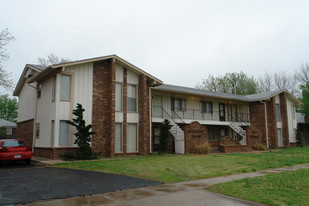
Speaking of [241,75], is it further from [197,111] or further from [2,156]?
[2,156]

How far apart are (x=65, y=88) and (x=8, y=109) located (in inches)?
2100

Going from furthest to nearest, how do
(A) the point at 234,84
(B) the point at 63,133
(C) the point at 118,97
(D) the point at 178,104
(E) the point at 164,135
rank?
(A) the point at 234,84, (D) the point at 178,104, (E) the point at 164,135, (C) the point at 118,97, (B) the point at 63,133

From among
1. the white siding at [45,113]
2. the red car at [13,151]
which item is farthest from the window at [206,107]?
the red car at [13,151]

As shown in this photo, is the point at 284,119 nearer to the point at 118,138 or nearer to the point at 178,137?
the point at 178,137

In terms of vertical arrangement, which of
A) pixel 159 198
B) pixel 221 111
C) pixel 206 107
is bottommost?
pixel 159 198

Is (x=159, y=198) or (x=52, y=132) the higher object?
(x=52, y=132)

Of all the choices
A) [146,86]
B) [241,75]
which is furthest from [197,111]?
[241,75]

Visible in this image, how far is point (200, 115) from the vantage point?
2694 centimetres

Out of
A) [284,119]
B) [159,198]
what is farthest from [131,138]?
[284,119]

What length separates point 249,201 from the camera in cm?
617

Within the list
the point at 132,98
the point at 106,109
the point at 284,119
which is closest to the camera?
the point at 106,109

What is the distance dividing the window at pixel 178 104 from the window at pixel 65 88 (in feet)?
34.5

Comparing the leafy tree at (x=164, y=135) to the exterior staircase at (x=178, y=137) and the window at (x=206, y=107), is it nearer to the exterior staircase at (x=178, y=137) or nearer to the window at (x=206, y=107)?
the exterior staircase at (x=178, y=137)

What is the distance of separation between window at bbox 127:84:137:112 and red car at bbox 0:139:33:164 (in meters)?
7.64
